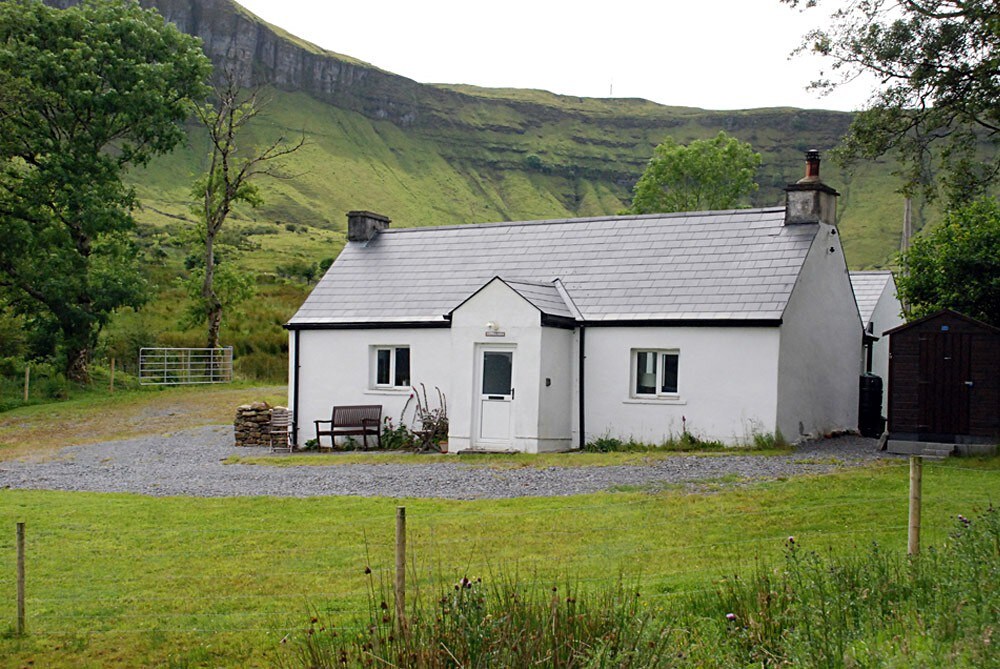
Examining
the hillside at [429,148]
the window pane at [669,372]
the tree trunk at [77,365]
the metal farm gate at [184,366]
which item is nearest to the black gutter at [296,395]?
the window pane at [669,372]

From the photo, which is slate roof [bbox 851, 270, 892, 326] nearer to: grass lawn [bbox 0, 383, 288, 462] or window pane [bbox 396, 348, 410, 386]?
window pane [bbox 396, 348, 410, 386]

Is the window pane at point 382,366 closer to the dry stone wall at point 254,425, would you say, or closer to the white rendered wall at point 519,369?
the white rendered wall at point 519,369

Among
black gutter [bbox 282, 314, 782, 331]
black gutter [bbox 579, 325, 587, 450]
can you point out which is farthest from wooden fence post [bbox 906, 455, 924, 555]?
black gutter [bbox 579, 325, 587, 450]

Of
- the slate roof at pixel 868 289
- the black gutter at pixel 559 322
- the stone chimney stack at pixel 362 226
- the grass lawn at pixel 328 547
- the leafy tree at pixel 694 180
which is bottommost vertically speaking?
the grass lawn at pixel 328 547

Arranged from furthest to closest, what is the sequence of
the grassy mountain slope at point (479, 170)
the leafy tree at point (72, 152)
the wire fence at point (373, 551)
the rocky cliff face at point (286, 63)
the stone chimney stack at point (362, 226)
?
the rocky cliff face at point (286, 63), the grassy mountain slope at point (479, 170), the leafy tree at point (72, 152), the stone chimney stack at point (362, 226), the wire fence at point (373, 551)

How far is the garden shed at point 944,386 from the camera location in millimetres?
19531

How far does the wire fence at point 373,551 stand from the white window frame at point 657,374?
23.7 ft

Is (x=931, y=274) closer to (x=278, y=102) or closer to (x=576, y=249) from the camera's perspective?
(x=576, y=249)

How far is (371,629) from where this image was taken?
6.34m

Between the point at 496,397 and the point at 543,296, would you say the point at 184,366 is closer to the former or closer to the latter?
the point at 496,397

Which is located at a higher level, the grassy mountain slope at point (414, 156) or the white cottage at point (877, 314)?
the grassy mountain slope at point (414, 156)

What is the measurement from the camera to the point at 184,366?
4228 cm

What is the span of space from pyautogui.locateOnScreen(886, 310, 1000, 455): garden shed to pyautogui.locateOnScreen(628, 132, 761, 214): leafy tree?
47048mm

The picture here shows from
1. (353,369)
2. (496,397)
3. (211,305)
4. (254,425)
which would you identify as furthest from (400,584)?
(211,305)
